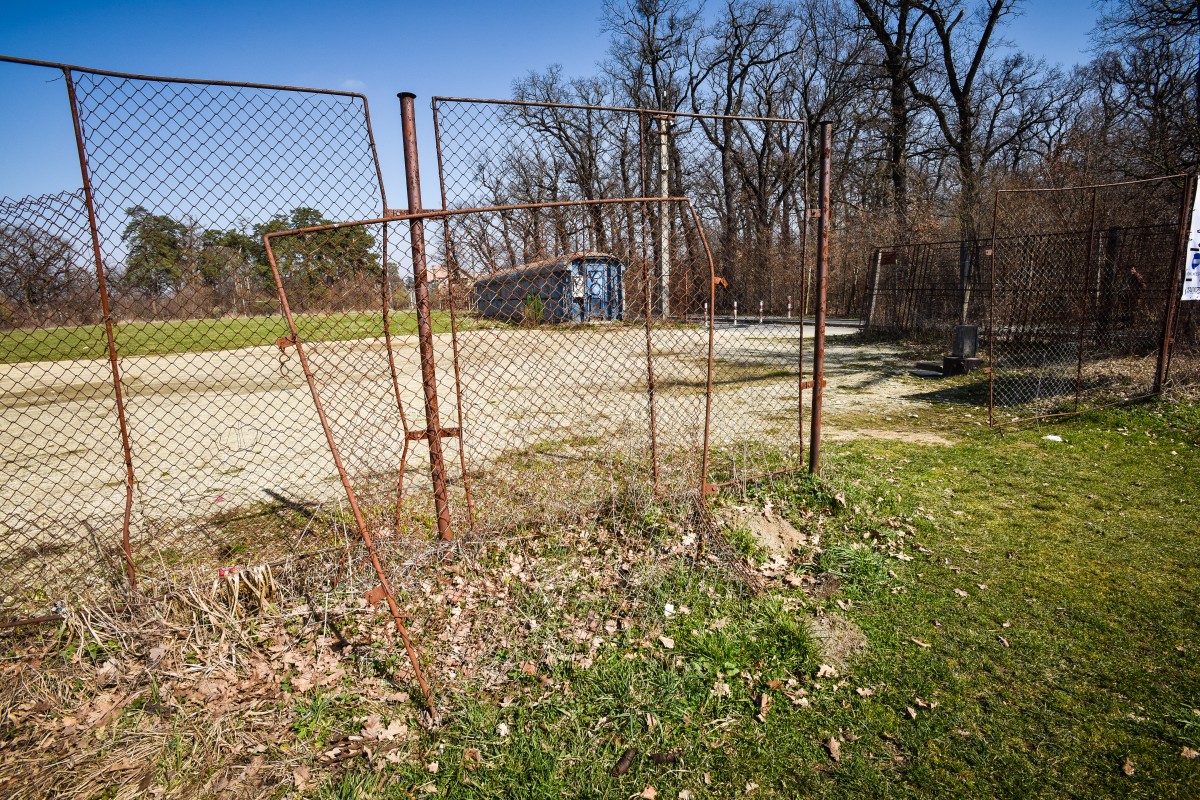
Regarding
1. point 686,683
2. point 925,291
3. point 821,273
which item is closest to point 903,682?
point 686,683

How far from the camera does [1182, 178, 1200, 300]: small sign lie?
21.9 ft

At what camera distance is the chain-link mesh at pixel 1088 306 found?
777 centimetres

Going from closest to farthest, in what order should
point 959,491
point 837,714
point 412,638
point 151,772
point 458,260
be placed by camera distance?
point 151,772, point 837,714, point 412,638, point 458,260, point 959,491

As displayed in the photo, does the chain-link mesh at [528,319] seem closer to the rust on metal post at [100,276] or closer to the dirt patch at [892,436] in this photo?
the rust on metal post at [100,276]

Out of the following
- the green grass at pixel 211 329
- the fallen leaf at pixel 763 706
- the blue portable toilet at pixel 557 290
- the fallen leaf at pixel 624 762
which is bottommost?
the fallen leaf at pixel 624 762

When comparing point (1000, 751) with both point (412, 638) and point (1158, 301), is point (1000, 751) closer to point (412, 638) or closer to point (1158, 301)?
point (412, 638)

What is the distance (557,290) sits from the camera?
413 centimetres

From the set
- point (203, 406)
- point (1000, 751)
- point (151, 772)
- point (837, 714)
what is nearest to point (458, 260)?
point (151, 772)

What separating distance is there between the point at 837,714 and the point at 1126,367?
937cm

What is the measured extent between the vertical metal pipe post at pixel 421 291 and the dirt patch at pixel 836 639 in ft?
7.81

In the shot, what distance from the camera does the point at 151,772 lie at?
2.28 metres

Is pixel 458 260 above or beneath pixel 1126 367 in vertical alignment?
above

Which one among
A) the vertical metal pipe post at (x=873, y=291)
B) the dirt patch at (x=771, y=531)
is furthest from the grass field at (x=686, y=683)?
the vertical metal pipe post at (x=873, y=291)

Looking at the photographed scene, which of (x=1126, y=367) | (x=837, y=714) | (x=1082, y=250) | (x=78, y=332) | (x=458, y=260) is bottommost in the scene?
(x=837, y=714)
